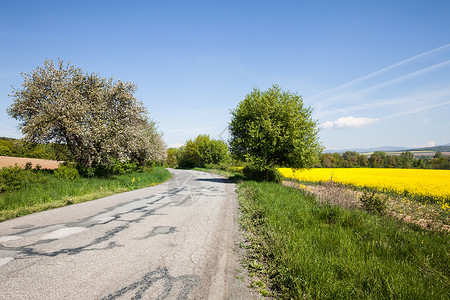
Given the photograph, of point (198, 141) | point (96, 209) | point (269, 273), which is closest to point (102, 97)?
point (96, 209)

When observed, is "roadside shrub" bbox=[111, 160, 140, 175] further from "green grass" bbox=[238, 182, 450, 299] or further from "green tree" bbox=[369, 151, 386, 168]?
"green tree" bbox=[369, 151, 386, 168]

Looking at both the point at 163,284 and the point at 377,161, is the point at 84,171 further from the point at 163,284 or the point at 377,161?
the point at 377,161

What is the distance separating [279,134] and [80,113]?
51.2 ft

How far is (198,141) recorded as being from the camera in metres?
62.0

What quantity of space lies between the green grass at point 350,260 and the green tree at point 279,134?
39.5 ft

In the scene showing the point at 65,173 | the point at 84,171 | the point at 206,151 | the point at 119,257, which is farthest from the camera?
the point at 206,151

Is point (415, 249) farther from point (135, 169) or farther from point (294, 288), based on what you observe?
point (135, 169)

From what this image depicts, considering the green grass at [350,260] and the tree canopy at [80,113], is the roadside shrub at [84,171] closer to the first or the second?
the tree canopy at [80,113]

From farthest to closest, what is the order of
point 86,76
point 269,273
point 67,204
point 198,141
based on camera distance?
point 198,141
point 86,76
point 67,204
point 269,273

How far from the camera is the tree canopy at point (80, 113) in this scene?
13.8 metres

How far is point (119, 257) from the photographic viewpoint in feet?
13.5

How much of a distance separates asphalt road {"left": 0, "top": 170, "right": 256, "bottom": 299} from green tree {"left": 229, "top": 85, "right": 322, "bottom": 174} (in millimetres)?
12184

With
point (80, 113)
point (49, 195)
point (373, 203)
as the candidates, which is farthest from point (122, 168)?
point (373, 203)

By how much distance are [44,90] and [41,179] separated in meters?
7.39
